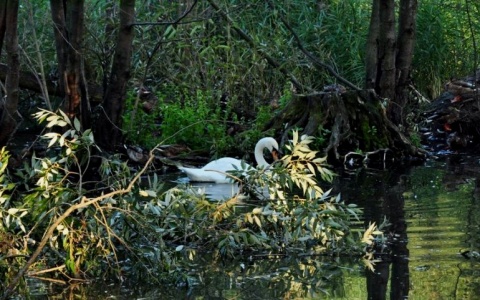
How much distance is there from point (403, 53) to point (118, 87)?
4.26 m

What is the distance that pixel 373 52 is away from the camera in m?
14.5

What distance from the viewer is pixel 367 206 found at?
991 centimetres

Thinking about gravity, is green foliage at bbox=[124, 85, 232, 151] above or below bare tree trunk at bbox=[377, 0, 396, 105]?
below

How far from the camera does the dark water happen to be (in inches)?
253

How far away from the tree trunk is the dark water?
3.88 meters

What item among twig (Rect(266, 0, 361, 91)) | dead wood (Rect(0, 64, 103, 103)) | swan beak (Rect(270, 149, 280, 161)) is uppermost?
twig (Rect(266, 0, 361, 91))

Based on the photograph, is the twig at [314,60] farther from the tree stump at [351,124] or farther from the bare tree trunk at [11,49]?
the bare tree trunk at [11,49]

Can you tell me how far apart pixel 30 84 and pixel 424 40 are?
6.47m

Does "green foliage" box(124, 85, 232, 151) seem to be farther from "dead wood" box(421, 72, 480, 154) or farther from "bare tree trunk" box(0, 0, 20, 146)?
"bare tree trunk" box(0, 0, 20, 146)

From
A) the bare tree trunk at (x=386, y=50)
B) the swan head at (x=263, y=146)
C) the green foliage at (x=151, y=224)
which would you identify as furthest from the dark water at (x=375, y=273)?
the bare tree trunk at (x=386, y=50)

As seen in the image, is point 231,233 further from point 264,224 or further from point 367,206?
point 367,206

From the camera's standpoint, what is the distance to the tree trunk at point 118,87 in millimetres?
11836

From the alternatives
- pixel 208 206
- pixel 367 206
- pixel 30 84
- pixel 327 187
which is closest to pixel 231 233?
pixel 208 206

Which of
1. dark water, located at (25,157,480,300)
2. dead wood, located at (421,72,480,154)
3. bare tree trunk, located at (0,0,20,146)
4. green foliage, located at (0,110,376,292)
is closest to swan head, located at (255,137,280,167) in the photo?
dead wood, located at (421,72,480,154)
